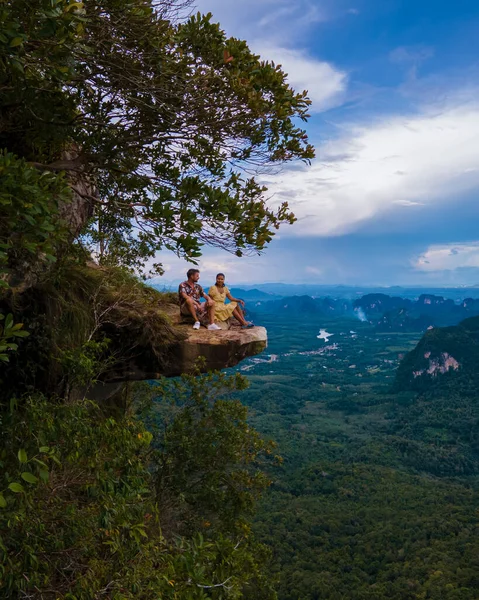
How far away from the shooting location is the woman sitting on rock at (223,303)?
988 cm

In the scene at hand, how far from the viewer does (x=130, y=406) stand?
44.4ft

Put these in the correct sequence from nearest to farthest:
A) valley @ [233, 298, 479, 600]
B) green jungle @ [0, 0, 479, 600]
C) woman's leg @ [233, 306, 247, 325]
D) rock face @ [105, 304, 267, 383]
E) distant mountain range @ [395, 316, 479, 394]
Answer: green jungle @ [0, 0, 479, 600], rock face @ [105, 304, 267, 383], woman's leg @ [233, 306, 247, 325], valley @ [233, 298, 479, 600], distant mountain range @ [395, 316, 479, 394]

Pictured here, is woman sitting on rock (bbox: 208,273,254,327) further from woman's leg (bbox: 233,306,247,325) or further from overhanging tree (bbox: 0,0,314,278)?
overhanging tree (bbox: 0,0,314,278)

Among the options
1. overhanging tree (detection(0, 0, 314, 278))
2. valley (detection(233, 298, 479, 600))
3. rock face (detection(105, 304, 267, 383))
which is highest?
overhanging tree (detection(0, 0, 314, 278))

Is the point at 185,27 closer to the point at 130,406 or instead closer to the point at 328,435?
the point at 130,406

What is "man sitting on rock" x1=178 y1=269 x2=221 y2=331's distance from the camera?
964cm

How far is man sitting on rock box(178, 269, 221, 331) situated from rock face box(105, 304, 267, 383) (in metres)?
0.27

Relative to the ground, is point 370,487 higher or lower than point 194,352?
lower

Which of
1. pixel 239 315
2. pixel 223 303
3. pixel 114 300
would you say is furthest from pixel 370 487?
pixel 114 300

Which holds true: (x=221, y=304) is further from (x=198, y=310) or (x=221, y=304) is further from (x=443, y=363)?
(x=443, y=363)

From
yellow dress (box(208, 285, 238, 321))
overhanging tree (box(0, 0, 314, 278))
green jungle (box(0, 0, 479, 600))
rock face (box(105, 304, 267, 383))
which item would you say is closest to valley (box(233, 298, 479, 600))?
green jungle (box(0, 0, 479, 600))

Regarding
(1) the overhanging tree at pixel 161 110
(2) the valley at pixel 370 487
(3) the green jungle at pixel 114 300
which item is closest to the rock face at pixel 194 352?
(3) the green jungle at pixel 114 300

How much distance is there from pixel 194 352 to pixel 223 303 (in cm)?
135

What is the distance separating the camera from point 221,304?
1019 cm
